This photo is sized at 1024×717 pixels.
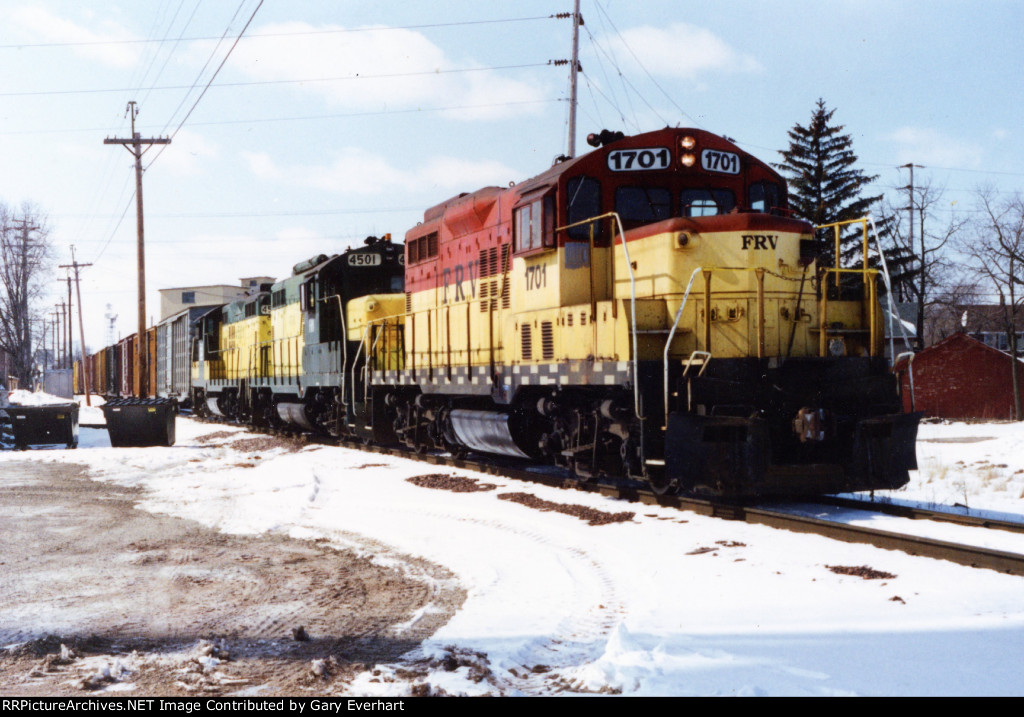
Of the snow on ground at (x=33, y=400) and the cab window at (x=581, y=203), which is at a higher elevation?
the cab window at (x=581, y=203)

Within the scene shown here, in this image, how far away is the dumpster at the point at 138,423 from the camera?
67.9 ft

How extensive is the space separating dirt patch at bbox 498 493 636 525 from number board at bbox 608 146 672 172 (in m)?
3.91

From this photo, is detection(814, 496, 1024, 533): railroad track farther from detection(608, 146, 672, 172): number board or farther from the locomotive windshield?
detection(608, 146, 672, 172): number board

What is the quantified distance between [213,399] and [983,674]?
30711mm

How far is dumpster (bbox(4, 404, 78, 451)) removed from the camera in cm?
2095

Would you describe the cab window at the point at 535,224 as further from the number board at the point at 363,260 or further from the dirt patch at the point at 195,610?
the number board at the point at 363,260

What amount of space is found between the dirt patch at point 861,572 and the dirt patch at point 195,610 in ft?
8.91

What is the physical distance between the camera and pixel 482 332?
12992 mm

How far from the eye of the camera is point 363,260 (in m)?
19.3

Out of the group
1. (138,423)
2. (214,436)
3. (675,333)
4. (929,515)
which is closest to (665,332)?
(675,333)

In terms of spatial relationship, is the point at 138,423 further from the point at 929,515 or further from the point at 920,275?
the point at 920,275

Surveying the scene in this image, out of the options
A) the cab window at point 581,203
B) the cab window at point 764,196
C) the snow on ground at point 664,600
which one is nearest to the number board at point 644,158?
the cab window at point 581,203

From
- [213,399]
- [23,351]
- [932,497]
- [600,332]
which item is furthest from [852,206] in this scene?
[23,351]
